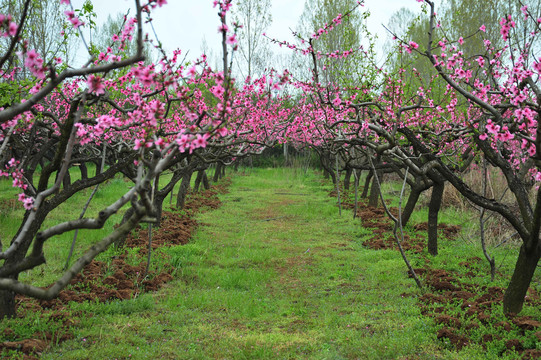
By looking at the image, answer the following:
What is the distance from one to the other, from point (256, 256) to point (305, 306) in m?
2.66

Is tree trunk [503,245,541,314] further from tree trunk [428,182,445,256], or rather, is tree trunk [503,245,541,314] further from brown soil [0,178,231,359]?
brown soil [0,178,231,359]

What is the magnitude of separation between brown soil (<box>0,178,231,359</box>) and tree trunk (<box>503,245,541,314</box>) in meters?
5.10

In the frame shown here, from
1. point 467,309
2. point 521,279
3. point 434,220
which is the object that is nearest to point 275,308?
point 467,309

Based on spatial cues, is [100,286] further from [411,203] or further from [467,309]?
[411,203]

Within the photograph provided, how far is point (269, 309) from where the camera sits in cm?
643

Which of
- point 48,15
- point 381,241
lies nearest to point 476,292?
point 381,241

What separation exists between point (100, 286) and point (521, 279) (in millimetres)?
5762

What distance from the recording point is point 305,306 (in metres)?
6.56

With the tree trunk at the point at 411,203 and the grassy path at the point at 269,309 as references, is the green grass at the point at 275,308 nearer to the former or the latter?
the grassy path at the point at 269,309

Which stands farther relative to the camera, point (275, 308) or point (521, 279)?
point (275, 308)

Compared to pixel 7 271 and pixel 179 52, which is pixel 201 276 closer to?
pixel 179 52

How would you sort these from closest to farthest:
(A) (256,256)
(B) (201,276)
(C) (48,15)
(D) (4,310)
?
1. (D) (4,310)
2. (B) (201,276)
3. (A) (256,256)
4. (C) (48,15)

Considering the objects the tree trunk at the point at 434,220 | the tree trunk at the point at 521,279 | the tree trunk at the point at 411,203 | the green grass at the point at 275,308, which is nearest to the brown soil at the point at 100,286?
the green grass at the point at 275,308

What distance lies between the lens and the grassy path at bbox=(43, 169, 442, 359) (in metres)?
4.96
